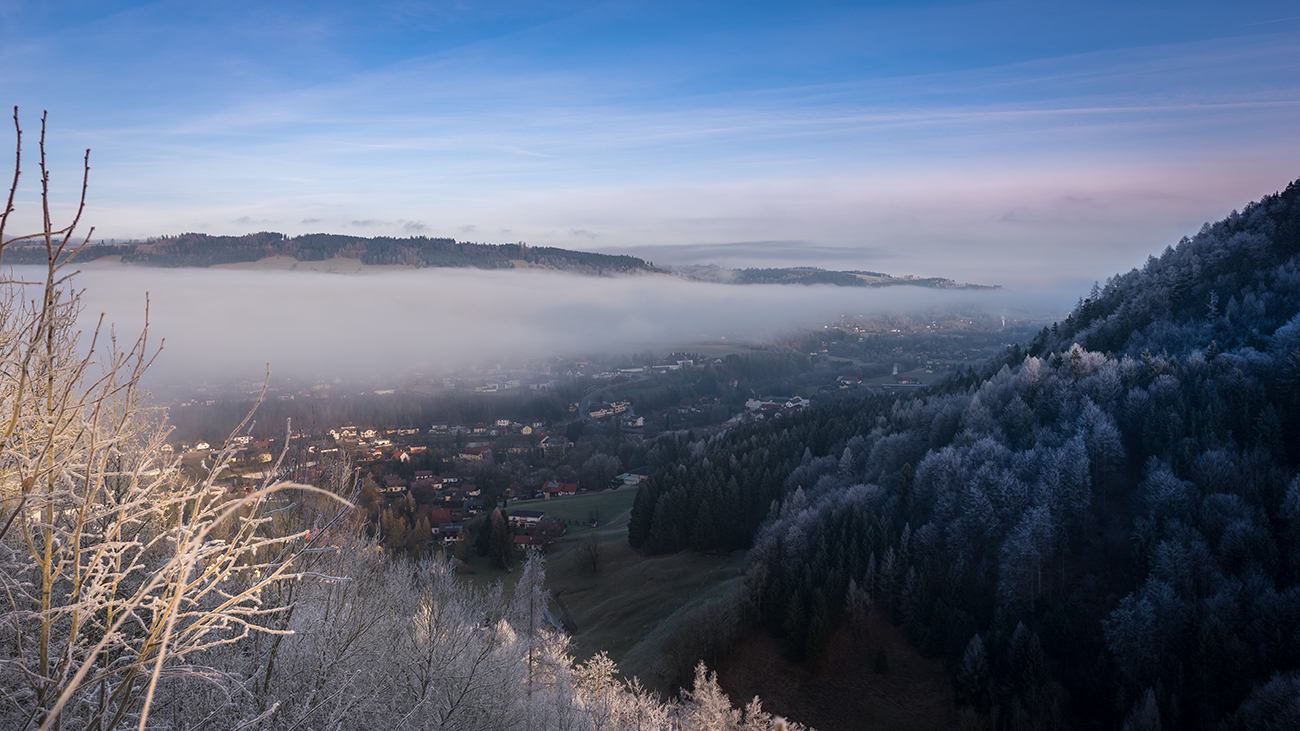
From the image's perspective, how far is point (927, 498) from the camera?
118ft

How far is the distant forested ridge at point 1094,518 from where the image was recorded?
24531 mm

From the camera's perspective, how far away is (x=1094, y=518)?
104 ft

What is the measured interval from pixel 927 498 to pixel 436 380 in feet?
347

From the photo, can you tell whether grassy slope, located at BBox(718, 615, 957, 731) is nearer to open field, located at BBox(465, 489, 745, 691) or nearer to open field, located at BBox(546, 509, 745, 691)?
open field, located at BBox(465, 489, 745, 691)

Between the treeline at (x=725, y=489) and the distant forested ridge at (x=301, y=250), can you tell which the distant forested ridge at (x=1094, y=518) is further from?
the distant forested ridge at (x=301, y=250)

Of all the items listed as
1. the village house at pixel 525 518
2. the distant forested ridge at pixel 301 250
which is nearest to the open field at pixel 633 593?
the village house at pixel 525 518

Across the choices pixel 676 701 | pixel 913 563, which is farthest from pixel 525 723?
pixel 913 563

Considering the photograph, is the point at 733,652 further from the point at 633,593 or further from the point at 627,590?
the point at 627,590

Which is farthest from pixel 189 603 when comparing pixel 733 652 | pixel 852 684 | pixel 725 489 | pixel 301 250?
pixel 301 250

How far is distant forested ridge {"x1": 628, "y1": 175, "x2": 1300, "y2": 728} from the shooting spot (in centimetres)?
2453

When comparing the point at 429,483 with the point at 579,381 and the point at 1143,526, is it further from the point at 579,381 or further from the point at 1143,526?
the point at 579,381

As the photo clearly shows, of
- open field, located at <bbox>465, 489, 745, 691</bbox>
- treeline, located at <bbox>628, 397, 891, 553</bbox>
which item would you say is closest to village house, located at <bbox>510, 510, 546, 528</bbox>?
open field, located at <bbox>465, 489, 745, 691</bbox>

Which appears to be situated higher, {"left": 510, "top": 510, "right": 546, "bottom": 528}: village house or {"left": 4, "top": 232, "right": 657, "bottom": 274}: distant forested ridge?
{"left": 4, "top": 232, "right": 657, "bottom": 274}: distant forested ridge

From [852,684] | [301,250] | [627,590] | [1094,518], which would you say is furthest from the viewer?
[301,250]
